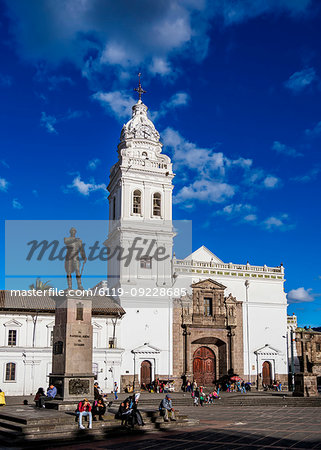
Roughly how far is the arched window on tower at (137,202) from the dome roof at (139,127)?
5.59 m

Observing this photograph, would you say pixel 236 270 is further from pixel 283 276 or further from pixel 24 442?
pixel 24 442

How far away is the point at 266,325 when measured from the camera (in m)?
42.4

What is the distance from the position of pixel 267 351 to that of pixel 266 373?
6.21 ft

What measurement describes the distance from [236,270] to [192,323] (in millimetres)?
6333

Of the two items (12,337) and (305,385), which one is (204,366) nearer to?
(305,385)

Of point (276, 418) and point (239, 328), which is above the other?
point (239, 328)

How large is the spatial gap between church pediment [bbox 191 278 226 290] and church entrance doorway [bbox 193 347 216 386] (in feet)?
16.9

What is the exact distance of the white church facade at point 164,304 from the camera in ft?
124

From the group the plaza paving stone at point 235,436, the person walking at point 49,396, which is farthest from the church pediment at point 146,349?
the person walking at point 49,396

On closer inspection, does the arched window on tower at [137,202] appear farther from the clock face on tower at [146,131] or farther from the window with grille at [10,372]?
the window with grille at [10,372]

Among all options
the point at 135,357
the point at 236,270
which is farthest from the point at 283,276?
the point at 135,357

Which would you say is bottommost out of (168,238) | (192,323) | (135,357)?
(135,357)

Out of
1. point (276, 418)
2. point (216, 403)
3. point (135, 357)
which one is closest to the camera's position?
point (276, 418)

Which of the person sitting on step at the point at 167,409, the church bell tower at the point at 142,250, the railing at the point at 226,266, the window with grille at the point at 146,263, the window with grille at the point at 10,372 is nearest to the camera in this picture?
the person sitting on step at the point at 167,409
